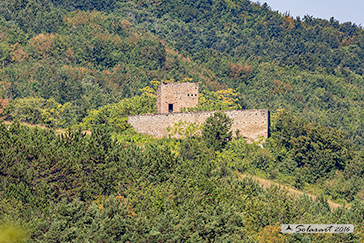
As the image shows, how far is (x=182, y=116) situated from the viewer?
58.2 metres

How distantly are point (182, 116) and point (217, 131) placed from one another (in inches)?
116

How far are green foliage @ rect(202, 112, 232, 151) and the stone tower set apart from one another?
3.68 meters

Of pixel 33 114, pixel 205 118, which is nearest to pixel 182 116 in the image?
pixel 205 118

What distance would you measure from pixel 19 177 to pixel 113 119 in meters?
19.4

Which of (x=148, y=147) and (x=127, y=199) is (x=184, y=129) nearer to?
(x=148, y=147)

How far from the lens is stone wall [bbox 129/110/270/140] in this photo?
5706cm

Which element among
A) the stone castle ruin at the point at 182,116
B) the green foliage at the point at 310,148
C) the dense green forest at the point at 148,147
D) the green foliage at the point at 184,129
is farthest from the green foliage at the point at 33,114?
the green foliage at the point at 310,148

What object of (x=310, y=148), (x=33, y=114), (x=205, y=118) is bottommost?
(x=310, y=148)

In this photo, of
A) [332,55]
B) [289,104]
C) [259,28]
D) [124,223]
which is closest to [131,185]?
[124,223]

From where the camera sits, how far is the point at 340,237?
42031 millimetres

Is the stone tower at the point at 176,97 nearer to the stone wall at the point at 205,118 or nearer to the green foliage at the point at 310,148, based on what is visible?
the stone wall at the point at 205,118

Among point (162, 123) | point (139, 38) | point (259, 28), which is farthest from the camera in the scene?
point (259, 28)

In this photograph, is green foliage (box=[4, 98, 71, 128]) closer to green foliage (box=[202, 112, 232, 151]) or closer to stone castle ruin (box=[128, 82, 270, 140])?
stone castle ruin (box=[128, 82, 270, 140])

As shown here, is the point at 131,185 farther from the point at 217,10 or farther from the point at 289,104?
the point at 217,10
